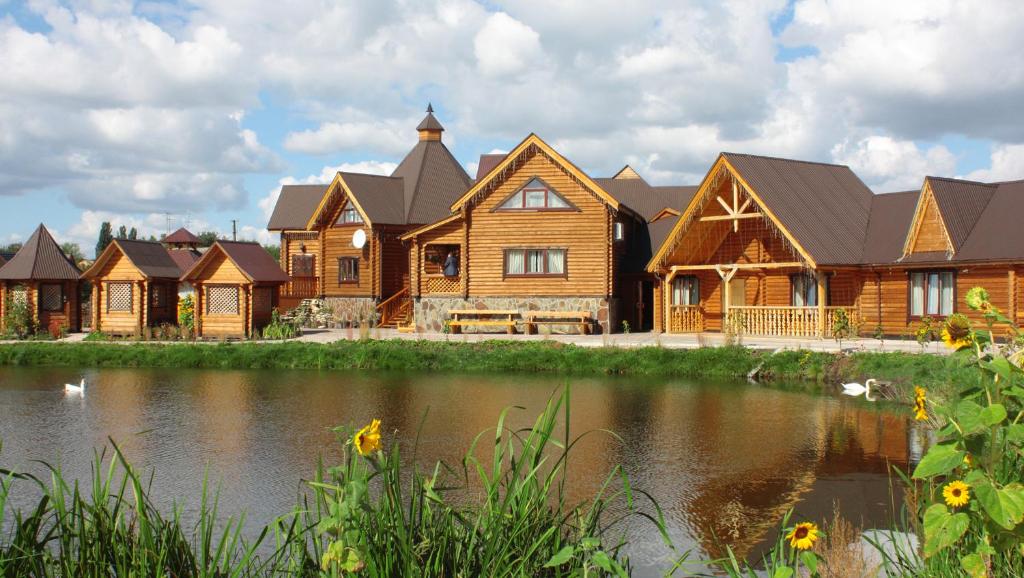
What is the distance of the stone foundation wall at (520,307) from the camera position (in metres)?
31.6

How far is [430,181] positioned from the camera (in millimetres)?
40312

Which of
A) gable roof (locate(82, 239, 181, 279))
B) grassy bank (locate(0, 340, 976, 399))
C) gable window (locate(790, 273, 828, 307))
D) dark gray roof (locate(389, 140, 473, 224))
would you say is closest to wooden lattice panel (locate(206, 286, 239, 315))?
gable roof (locate(82, 239, 181, 279))

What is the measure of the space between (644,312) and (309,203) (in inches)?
679

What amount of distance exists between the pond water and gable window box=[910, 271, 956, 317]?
8274 mm

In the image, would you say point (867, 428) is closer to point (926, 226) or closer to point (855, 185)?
point (926, 226)

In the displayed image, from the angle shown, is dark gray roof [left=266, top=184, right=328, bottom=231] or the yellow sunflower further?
dark gray roof [left=266, top=184, right=328, bottom=231]

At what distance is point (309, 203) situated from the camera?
143ft

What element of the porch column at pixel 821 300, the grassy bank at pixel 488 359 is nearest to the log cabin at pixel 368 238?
the grassy bank at pixel 488 359

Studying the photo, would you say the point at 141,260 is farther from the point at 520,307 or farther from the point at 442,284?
the point at 520,307

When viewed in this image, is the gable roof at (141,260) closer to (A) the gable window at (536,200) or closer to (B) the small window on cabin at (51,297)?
(B) the small window on cabin at (51,297)

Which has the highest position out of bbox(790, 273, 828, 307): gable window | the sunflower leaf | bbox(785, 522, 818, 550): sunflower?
bbox(790, 273, 828, 307): gable window

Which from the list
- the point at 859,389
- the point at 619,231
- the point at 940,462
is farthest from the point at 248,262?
the point at 940,462

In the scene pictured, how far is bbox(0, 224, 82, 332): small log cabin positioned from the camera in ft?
111

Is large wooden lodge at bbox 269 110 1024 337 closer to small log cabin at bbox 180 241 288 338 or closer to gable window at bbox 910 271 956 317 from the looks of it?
gable window at bbox 910 271 956 317
